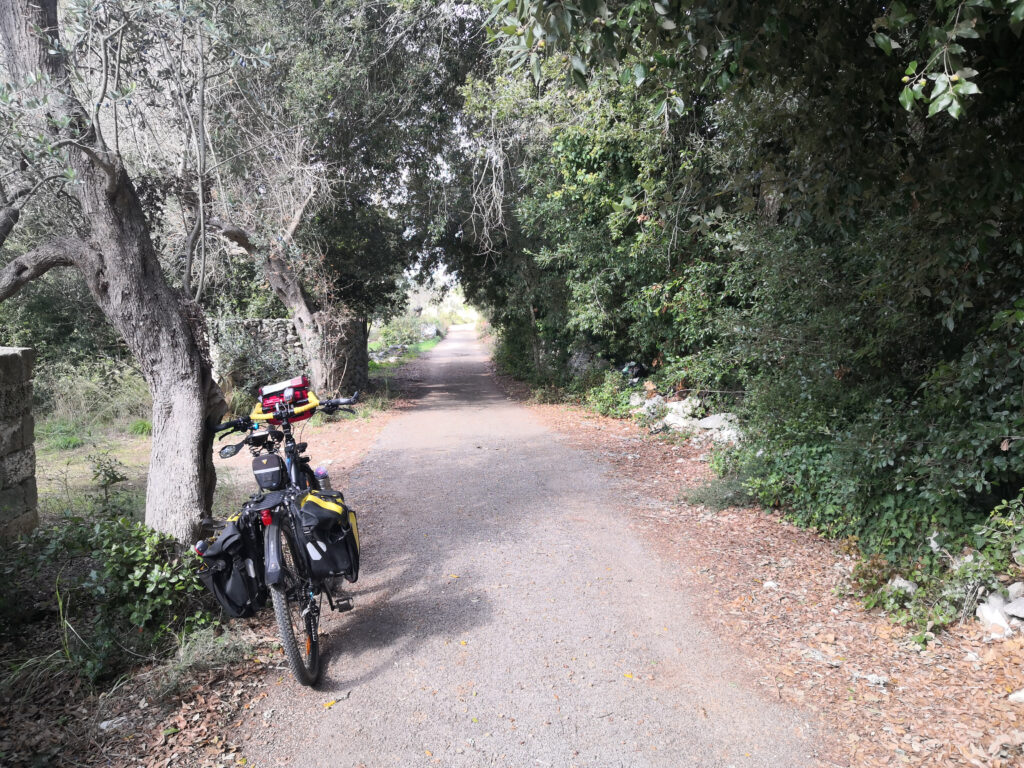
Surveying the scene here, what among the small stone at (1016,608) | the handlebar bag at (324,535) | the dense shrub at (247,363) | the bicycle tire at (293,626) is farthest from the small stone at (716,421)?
the dense shrub at (247,363)

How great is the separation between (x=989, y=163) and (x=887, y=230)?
146 centimetres

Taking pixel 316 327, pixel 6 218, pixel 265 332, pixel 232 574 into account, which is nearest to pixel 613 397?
pixel 316 327

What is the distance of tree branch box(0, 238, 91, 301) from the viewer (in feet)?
13.2

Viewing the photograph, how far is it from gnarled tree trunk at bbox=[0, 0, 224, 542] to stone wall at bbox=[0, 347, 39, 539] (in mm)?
1250

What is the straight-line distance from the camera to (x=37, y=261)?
13.6ft

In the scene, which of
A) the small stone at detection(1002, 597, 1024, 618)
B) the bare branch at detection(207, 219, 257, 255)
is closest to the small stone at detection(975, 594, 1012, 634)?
the small stone at detection(1002, 597, 1024, 618)

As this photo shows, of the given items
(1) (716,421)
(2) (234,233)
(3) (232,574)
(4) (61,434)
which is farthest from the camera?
(2) (234,233)

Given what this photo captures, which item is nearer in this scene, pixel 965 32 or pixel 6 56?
pixel 965 32

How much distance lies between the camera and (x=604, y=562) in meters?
5.30

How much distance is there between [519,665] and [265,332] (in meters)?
12.1

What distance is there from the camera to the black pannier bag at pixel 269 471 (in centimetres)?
364

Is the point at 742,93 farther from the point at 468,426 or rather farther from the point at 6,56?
the point at 468,426

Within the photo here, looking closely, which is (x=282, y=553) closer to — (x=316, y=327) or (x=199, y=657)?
(x=199, y=657)

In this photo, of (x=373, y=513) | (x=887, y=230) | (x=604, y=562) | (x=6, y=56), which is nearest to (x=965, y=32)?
(x=887, y=230)
